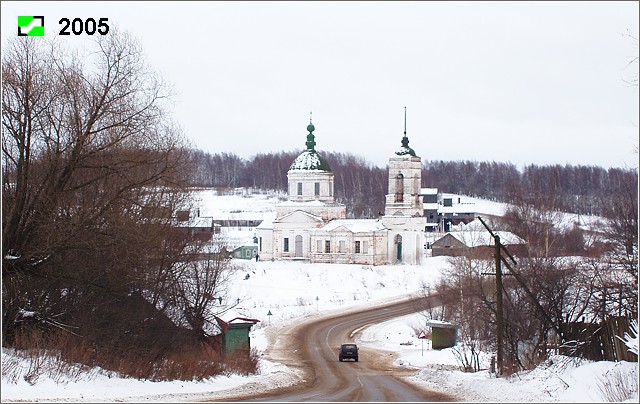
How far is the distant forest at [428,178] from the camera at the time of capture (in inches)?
5012

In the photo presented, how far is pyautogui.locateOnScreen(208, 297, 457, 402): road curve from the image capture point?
68.9 ft

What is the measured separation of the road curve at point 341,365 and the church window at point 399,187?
19.6 meters

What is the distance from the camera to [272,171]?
164 metres

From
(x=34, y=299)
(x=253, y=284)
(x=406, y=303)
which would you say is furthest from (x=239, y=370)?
(x=253, y=284)

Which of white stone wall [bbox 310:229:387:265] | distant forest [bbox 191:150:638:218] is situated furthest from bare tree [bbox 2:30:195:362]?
distant forest [bbox 191:150:638:218]

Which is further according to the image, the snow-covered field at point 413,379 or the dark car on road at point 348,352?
the dark car on road at point 348,352

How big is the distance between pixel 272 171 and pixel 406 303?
10805 centimetres

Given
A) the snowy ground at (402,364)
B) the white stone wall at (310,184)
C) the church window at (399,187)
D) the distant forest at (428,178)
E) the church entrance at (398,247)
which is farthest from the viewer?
the distant forest at (428,178)

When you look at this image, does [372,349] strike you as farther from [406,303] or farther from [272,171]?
[272,171]

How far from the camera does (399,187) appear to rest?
76312 mm

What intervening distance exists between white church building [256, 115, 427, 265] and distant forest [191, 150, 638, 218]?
4075 centimetres

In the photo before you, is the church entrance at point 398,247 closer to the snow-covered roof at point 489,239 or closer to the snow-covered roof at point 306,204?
the snow-covered roof at point 489,239

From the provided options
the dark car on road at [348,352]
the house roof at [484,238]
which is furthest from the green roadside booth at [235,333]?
the house roof at [484,238]

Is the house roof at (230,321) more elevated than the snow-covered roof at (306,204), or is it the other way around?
the snow-covered roof at (306,204)
